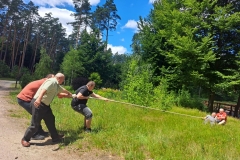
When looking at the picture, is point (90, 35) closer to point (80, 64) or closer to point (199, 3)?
point (80, 64)

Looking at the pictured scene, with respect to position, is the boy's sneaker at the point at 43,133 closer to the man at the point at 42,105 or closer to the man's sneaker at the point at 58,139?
the man's sneaker at the point at 58,139

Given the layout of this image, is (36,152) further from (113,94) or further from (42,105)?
(113,94)

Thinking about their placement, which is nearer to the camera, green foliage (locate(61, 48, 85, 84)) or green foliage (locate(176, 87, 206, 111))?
green foliage (locate(176, 87, 206, 111))

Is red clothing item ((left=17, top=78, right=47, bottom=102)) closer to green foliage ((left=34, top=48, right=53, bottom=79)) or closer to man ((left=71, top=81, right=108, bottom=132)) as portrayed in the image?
man ((left=71, top=81, right=108, bottom=132))

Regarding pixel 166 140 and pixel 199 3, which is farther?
pixel 199 3

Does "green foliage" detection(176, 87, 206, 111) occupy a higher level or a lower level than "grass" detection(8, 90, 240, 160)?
higher

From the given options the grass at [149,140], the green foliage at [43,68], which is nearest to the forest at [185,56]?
the green foliage at [43,68]

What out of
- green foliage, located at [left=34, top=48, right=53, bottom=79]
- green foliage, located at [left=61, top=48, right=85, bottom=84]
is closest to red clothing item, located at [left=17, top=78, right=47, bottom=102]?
green foliage, located at [left=34, top=48, right=53, bottom=79]

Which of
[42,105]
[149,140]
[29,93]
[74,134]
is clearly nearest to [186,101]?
[149,140]

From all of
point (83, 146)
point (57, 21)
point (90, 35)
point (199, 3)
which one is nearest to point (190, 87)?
point (199, 3)

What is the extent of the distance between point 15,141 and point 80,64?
2895cm

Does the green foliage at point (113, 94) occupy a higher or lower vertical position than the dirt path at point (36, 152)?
higher

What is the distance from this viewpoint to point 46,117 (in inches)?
227

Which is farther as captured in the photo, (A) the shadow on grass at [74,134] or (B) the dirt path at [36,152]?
(A) the shadow on grass at [74,134]
